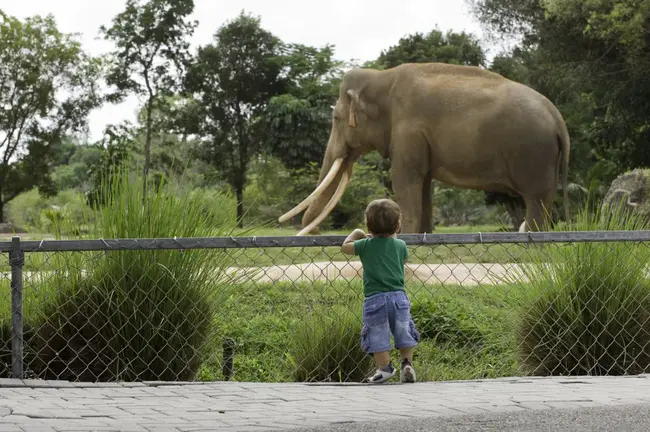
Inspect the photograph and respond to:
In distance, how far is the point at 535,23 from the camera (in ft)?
86.8

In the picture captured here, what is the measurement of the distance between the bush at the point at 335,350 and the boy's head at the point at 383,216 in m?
0.82

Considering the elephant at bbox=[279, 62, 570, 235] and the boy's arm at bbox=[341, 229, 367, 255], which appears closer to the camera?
the boy's arm at bbox=[341, 229, 367, 255]

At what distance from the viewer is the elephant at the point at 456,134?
13539 mm

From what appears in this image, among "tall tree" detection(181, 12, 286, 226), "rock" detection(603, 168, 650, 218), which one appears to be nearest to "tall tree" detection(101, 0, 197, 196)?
"tall tree" detection(181, 12, 286, 226)

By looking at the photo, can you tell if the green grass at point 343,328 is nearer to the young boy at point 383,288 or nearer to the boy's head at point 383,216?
the young boy at point 383,288

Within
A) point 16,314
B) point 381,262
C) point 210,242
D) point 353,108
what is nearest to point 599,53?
point 353,108

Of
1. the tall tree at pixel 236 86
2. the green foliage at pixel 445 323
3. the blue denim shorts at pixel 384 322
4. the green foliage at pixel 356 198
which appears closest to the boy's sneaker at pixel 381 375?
the blue denim shorts at pixel 384 322

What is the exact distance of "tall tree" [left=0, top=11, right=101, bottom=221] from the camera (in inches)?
1575

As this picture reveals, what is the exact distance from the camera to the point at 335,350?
6.59 m

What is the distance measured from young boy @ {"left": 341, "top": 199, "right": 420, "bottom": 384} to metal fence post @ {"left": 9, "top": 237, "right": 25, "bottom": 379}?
1922 millimetres

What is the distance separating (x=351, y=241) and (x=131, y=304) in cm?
146

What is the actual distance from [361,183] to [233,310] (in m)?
22.7

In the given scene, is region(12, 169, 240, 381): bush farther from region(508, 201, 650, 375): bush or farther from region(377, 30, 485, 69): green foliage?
region(377, 30, 485, 69): green foliage

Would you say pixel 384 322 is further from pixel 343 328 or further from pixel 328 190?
pixel 328 190
